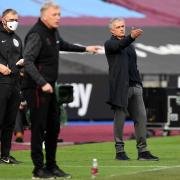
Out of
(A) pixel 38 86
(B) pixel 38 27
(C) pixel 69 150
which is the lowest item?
(C) pixel 69 150

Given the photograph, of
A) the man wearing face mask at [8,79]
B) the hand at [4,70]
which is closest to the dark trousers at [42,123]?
the hand at [4,70]

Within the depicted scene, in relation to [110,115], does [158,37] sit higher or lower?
higher

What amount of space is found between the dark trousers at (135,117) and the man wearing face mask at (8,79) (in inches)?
58.6

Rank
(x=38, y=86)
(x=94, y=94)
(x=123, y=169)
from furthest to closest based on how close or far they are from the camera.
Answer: (x=94, y=94), (x=123, y=169), (x=38, y=86)

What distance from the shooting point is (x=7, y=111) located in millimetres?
13117

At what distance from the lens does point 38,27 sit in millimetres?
10445

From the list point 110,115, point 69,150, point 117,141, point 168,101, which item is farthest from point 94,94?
point 117,141

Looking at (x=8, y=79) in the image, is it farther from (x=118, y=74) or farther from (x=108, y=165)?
(x=108, y=165)

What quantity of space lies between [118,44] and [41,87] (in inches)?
111

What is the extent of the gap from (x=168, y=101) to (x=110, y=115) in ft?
14.6

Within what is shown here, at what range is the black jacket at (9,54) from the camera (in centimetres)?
1298

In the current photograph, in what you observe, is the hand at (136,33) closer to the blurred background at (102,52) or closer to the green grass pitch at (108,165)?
the green grass pitch at (108,165)

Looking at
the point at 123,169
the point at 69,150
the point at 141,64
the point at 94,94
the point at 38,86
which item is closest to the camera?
the point at 38,86

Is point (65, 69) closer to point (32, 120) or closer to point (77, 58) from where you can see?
point (77, 58)
